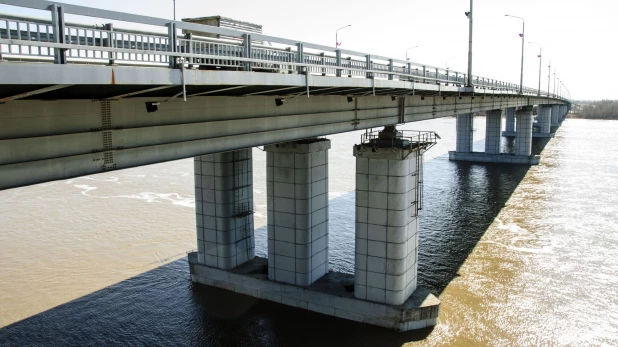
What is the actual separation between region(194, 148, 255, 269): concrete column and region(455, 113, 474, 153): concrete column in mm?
43408

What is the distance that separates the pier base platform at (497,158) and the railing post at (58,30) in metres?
56.4

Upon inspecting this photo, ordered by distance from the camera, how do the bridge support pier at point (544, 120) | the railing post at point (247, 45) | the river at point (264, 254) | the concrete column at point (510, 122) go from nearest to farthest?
the railing post at point (247, 45), the river at point (264, 254), the bridge support pier at point (544, 120), the concrete column at point (510, 122)

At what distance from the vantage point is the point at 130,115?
31.6ft

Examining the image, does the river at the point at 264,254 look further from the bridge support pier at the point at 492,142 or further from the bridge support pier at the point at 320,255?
the bridge support pier at the point at 492,142

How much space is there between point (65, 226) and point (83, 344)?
15.8 m

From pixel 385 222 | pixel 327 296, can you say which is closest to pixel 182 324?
pixel 327 296

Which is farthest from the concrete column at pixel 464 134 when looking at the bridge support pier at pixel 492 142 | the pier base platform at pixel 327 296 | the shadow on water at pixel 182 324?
the shadow on water at pixel 182 324

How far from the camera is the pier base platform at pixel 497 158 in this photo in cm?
5762

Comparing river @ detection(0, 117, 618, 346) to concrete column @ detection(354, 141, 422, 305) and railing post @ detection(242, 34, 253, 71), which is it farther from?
railing post @ detection(242, 34, 253, 71)

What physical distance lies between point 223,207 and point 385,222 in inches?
246

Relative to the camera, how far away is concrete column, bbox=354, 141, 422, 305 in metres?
17.0

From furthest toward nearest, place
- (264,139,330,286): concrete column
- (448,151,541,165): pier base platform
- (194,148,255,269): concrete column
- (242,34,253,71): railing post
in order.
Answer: (448,151,541,165): pier base platform < (194,148,255,269): concrete column < (264,139,330,286): concrete column < (242,34,253,71): railing post

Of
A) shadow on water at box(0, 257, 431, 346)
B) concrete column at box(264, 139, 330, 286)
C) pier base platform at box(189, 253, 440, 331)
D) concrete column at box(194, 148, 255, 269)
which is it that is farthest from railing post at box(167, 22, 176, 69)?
pier base platform at box(189, 253, 440, 331)

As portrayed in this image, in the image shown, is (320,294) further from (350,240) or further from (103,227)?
(103,227)
